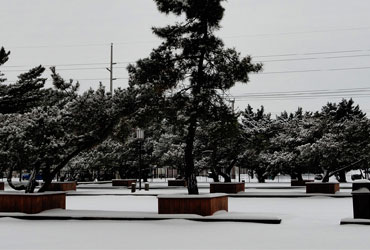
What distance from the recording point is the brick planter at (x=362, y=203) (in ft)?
44.0

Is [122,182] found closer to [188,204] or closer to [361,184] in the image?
[188,204]

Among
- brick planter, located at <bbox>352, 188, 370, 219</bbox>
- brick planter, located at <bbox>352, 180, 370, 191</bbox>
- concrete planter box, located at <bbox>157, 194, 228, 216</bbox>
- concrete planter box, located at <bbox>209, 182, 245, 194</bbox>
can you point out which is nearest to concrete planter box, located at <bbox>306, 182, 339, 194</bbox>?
concrete planter box, located at <bbox>209, 182, 245, 194</bbox>

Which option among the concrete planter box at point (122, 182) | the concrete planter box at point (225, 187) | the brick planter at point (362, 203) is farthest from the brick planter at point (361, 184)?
the concrete planter box at point (122, 182)

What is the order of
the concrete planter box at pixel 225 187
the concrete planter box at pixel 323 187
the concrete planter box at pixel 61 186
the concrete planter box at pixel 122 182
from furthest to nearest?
the concrete planter box at pixel 122 182
the concrete planter box at pixel 61 186
the concrete planter box at pixel 225 187
the concrete planter box at pixel 323 187

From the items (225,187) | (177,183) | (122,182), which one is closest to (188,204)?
(225,187)

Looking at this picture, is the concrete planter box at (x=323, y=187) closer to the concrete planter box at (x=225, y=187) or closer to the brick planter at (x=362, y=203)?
the concrete planter box at (x=225, y=187)

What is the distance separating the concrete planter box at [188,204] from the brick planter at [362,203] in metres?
4.49

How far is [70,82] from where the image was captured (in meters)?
19.0

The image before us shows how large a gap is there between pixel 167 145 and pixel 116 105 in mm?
29630

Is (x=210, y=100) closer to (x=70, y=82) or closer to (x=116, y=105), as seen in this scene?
(x=116, y=105)

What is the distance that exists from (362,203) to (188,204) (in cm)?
543

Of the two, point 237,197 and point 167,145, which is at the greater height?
point 167,145

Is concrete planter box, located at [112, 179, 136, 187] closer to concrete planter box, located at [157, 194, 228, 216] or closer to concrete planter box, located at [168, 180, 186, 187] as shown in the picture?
concrete planter box, located at [168, 180, 186, 187]

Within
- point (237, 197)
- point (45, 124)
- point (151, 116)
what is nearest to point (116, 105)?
point (151, 116)
